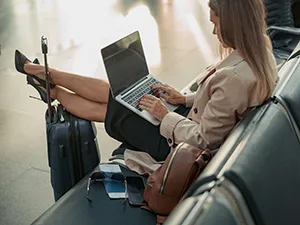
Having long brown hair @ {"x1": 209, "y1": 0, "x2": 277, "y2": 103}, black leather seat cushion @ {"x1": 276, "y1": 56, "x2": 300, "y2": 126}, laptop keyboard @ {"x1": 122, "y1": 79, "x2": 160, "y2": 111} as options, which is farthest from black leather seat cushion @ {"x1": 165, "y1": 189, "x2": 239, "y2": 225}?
laptop keyboard @ {"x1": 122, "y1": 79, "x2": 160, "y2": 111}

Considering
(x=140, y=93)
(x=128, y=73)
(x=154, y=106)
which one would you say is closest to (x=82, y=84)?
(x=128, y=73)

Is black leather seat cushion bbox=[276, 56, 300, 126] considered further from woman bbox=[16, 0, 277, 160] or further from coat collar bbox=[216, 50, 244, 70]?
coat collar bbox=[216, 50, 244, 70]

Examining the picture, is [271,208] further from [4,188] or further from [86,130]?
[4,188]

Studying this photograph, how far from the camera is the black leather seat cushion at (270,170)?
1.23 metres

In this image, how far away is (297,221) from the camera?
1.41m

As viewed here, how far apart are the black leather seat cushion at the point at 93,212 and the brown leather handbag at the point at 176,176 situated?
9 centimetres

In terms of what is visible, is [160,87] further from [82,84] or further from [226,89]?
[226,89]

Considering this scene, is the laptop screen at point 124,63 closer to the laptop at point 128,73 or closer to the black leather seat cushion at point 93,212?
the laptop at point 128,73

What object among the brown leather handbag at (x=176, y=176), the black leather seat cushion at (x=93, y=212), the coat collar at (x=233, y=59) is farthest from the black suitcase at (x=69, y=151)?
the coat collar at (x=233, y=59)

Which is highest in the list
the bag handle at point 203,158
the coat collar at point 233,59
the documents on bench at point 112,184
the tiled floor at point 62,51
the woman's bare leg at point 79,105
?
the coat collar at point 233,59

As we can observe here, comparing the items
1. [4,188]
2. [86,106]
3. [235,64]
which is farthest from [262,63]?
[4,188]

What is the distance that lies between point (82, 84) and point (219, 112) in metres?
1.12

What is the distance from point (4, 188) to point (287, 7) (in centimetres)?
233

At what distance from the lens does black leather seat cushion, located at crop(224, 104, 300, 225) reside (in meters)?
1.23
